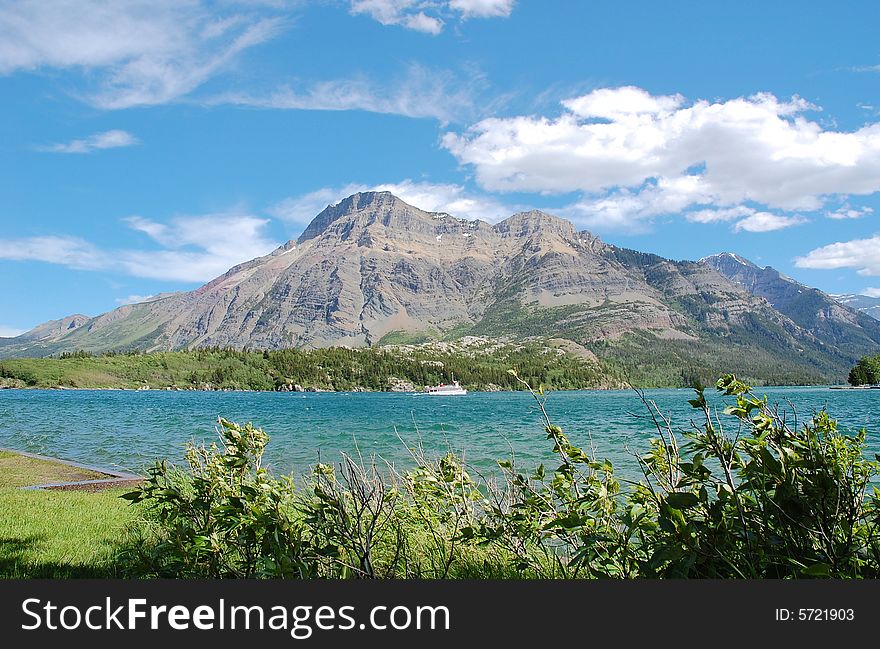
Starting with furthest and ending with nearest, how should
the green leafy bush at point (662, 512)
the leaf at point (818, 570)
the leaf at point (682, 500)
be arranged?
1. the green leafy bush at point (662, 512)
2. the leaf at point (682, 500)
3. the leaf at point (818, 570)

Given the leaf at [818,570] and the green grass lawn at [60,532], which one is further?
the green grass lawn at [60,532]

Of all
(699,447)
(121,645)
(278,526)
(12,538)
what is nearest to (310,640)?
(121,645)

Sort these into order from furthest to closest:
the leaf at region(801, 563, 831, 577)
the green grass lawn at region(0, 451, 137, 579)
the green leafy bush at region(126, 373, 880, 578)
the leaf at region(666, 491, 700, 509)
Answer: the green grass lawn at region(0, 451, 137, 579) < the green leafy bush at region(126, 373, 880, 578) < the leaf at region(666, 491, 700, 509) < the leaf at region(801, 563, 831, 577)

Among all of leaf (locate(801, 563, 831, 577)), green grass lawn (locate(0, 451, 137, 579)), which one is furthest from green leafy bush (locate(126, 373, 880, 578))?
green grass lawn (locate(0, 451, 137, 579))

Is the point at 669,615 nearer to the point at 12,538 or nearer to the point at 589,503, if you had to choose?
the point at 589,503

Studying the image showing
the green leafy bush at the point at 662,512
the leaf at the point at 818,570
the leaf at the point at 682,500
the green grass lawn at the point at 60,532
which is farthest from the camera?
the green grass lawn at the point at 60,532

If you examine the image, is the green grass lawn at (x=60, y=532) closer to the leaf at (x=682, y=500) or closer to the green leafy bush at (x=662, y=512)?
the green leafy bush at (x=662, y=512)

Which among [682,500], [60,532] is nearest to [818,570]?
[682,500]

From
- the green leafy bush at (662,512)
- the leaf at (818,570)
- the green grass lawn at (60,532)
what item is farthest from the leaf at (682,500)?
the green grass lawn at (60,532)

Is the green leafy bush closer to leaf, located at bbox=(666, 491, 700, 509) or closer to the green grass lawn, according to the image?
leaf, located at bbox=(666, 491, 700, 509)

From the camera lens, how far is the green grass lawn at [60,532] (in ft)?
24.9

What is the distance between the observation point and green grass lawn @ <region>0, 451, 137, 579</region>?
7578mm

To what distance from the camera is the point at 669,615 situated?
3396 mm

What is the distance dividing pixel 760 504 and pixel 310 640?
11.2 feet
